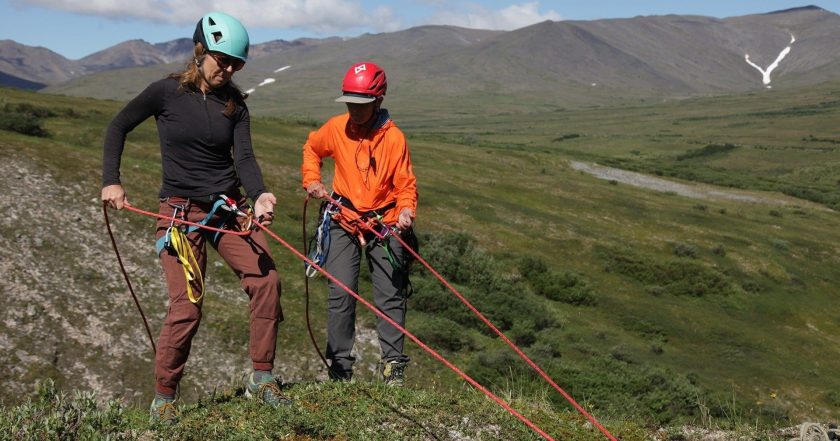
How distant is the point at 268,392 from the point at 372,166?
9.49ft

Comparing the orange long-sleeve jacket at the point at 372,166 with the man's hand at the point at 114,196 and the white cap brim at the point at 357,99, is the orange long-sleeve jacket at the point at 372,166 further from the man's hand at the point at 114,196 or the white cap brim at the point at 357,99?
the man's hand at the point at 114,196

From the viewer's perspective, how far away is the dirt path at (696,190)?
2902 inches

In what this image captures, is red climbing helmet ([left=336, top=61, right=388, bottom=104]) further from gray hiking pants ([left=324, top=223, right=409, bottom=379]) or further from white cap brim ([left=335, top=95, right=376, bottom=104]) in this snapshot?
gray hiking pants ([left=324, top=223, right=409, bottom=379])

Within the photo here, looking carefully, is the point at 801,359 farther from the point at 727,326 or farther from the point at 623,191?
the point at 623,191

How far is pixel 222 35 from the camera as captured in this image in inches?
258

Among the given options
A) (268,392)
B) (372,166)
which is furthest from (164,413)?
(372,166)

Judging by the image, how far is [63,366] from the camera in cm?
1325

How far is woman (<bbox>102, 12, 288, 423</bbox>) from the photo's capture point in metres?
6.57

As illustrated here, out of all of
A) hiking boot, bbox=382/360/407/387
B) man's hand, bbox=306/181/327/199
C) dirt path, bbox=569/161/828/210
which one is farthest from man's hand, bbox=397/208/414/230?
dirt path, bbox=569/161/828/210

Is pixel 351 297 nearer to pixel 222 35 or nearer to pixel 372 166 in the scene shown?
pixel 372 166

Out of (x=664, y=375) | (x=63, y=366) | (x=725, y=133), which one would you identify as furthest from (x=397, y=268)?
(x=725, y=133)

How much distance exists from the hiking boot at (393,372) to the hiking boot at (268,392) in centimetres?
144

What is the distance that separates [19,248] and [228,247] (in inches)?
492

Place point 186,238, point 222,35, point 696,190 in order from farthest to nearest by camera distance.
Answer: point 696,190 → point 186,238 → point 222,35
